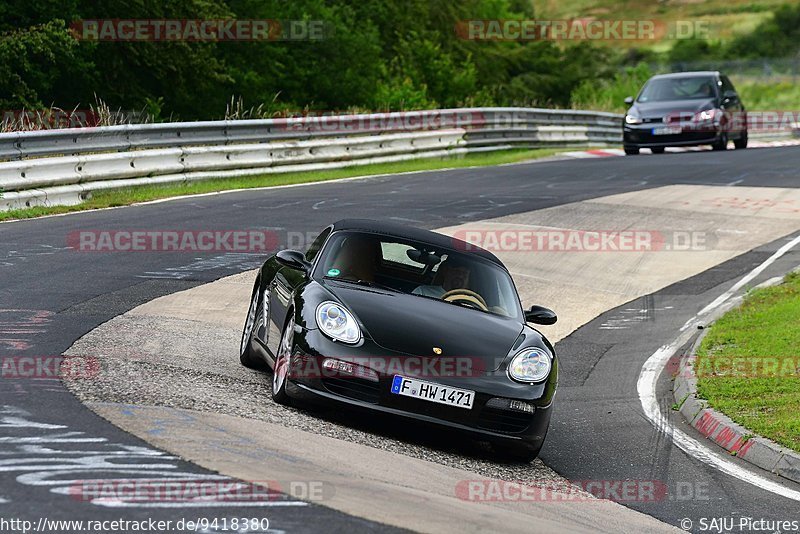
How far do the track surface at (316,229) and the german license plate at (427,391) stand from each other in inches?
37.6

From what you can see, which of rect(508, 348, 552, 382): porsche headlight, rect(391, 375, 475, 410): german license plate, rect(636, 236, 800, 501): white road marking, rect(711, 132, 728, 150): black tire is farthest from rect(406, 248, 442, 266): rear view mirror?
rect(711, 132, 728, 150): black tire

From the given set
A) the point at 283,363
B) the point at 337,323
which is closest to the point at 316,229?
the point at 283,363

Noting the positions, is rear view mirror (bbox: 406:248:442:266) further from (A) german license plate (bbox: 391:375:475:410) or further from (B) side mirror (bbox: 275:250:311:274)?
(A) german license plate (bbox: 391:375:475:410)

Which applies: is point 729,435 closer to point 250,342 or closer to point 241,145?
point 250,342

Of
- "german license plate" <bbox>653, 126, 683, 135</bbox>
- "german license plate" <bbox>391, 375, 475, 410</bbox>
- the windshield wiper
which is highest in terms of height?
the windshield wiper

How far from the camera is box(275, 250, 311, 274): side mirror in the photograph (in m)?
9.19

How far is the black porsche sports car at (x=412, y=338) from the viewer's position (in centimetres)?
786

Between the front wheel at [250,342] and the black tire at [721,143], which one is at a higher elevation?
the front wheel at [250,342]

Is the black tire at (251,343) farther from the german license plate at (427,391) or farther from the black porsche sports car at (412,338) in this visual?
Answer: the german license plate at (427,391)

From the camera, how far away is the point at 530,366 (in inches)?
324

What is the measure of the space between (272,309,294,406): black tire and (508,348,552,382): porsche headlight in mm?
1420

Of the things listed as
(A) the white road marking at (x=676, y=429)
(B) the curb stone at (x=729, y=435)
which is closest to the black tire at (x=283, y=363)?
(A) the white road marking at (x=676, y=429)

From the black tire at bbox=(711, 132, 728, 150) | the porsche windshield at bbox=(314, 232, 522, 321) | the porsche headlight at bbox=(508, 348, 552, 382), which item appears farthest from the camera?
the black tire at bbox=(711, 132, 728, 150)

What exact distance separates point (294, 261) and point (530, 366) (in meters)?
2.00
